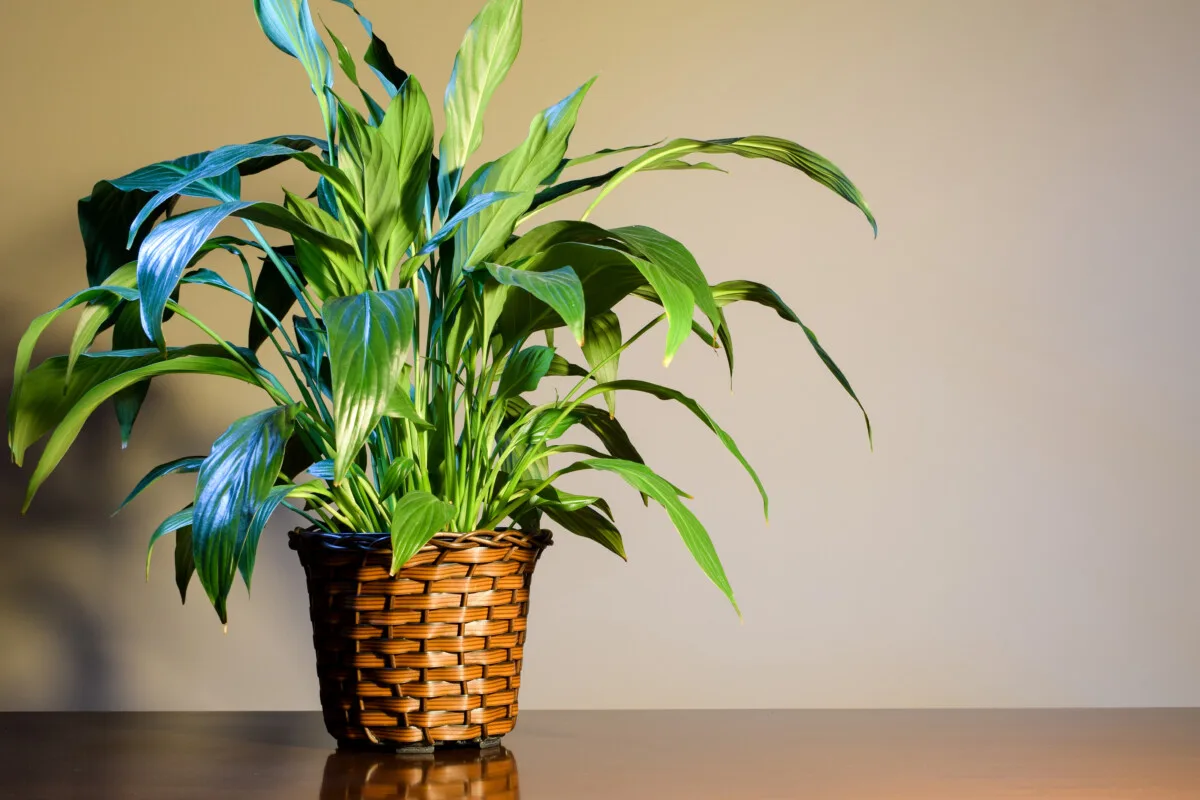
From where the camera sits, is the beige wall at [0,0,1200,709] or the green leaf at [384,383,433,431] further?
the beige wall at [0,0,1200,709]

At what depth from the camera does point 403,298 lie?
2.33 feet

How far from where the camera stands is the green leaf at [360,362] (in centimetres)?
64

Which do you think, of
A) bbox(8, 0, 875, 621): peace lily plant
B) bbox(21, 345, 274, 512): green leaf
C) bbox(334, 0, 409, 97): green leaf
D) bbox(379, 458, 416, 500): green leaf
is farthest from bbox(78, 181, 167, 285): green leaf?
bbox(379, 458, 416, 500): green leaf

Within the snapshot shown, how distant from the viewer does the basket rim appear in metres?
0.81

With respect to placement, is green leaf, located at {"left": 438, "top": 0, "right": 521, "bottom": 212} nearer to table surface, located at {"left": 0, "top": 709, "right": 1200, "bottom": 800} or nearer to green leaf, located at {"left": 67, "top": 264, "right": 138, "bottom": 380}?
green leaf, located at {"left": 67, "top": 264, "right": 138, "bottom": 380}

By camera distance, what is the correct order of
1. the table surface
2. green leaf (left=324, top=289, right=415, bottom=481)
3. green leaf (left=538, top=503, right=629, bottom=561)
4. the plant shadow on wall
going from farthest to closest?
the plant shadow on wall < green leaf (left=538, top=503, right=629, bottom=561) < the table surface < green leaf (left=324, top=289, right=415, bottom=481)

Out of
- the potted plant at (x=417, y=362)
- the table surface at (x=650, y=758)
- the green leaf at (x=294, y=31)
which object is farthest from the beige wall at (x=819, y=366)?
the green leaf at (x=294, y=31)

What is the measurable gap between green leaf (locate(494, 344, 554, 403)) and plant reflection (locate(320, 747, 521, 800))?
0.30m

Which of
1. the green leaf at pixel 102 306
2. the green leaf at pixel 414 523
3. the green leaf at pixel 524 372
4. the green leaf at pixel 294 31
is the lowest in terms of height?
the green leaf at pixel 414 523

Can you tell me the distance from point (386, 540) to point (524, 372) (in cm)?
18

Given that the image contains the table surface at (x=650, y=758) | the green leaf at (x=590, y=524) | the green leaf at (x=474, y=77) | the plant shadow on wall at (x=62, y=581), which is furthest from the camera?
the plant shadow on wall at (x=62, y=581)

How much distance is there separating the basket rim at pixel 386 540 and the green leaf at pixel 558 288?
21 centimetres

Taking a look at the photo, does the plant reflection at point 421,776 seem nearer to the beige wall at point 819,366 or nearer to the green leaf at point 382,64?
the beige wall at point 819,366

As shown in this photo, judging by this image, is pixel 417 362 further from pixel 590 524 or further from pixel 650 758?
pixel 650 758
